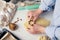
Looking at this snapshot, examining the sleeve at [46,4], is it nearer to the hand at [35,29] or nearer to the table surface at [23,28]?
the table surface at [23,28]

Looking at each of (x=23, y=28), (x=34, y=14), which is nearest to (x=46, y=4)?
(x=34, y=14)

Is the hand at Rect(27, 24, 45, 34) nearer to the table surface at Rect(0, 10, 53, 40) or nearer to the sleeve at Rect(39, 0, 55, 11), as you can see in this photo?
the table surface at Rect(0, 10, 53, 40)

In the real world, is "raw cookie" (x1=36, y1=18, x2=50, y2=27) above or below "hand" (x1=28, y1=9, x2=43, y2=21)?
below

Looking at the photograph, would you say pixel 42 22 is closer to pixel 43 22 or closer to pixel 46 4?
pixel 43 22

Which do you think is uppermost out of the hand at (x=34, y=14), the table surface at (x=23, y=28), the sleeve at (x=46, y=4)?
the sleeve at (x=46, y=4)

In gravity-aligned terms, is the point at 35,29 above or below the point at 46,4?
below

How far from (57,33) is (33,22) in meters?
0.21

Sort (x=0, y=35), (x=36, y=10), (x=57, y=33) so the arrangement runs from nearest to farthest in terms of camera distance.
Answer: (x=57, y=33)
(x=0, y=35)
(x=36, y=10)

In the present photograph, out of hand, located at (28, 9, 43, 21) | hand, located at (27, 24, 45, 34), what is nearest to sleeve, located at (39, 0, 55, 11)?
hand, located at (28, 9, 43, 21)

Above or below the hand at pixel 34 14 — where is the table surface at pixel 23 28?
below

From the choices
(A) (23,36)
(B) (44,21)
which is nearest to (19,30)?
(A) (23,36)

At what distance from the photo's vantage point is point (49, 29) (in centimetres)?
91

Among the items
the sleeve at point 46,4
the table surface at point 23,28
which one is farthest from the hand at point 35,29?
the sleeve at point 46,4

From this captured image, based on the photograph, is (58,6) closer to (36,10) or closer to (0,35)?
(36,10)
